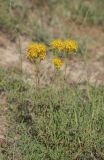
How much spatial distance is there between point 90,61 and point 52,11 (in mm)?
1086

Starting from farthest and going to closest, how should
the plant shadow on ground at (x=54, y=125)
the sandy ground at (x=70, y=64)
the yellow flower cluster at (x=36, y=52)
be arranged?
the sandy ground at (x=70, y=64), the plant shadow on ground at (x=54, y=125), the yellow flower cluster at (x=36, y=52)

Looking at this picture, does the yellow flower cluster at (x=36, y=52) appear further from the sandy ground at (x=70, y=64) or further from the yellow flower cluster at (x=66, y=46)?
the sandy ground at (x=70, y=64)

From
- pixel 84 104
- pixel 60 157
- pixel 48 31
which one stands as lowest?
pixel 60 157

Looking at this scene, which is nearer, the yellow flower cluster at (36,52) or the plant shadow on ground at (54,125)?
the yellow flower cluster at (36,52)

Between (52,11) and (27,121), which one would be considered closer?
(27,121)

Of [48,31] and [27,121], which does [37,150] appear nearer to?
[27,121]

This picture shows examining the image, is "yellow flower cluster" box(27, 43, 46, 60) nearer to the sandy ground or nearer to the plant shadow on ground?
the plant shadow on ground

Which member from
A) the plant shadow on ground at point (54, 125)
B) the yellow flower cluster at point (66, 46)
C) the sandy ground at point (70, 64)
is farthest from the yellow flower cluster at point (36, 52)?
the sandy ground at point (70, 64)

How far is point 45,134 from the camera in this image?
421 centimetres

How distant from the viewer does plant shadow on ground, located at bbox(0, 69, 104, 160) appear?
4.11 metres

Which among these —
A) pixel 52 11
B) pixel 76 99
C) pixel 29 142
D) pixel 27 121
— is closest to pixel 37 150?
pixel 29 142

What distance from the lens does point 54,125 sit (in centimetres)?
423

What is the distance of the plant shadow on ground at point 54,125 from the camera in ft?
13.5

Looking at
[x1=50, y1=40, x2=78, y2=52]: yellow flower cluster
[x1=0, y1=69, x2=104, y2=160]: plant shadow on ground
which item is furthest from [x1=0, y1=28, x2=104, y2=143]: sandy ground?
[x1=50, y1=40, x2=78, y2=52]: yellow flower cluster
